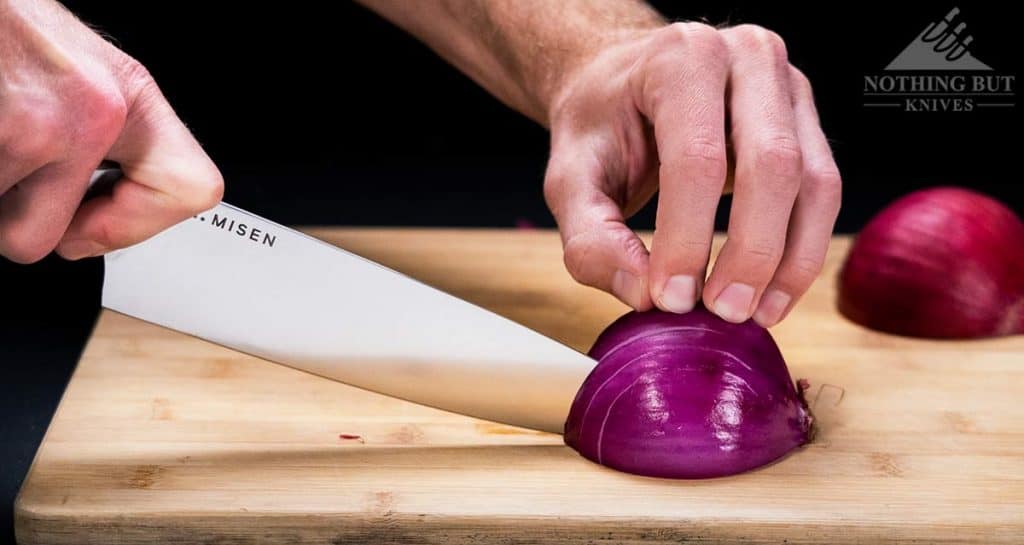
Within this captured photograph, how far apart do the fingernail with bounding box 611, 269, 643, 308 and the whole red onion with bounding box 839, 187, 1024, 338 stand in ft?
1.64

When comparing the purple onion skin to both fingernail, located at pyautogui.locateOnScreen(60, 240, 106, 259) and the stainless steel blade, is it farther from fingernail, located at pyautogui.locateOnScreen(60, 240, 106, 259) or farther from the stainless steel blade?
fingernail, located at pyautogui.locateOnScreen(60, 240, 106, 259)

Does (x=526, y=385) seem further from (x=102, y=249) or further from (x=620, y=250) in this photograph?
(x=102, y=249)

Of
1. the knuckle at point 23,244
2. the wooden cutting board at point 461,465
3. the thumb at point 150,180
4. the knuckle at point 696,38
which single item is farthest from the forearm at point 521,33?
the knuckle at point 23,244

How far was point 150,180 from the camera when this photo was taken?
1265mm

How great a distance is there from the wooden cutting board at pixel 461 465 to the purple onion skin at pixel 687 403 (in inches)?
0.9

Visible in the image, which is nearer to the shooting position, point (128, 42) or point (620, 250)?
point (620, 250)

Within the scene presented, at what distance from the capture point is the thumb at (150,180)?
4.10 feet

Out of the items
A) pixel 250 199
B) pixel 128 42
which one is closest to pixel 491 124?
pixel 250 199

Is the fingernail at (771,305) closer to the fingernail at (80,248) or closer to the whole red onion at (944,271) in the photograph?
the whole red onion at (944,271)

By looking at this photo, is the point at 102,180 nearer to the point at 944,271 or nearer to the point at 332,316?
the point at 332,316

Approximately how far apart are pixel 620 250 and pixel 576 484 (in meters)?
0.29

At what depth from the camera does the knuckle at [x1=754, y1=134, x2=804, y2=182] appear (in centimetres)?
141

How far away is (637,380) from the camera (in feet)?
4.63

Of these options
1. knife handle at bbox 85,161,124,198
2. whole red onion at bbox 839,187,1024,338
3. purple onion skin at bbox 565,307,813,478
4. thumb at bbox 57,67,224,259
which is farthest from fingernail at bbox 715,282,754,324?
knife handle at bbox 85,161,124,198
